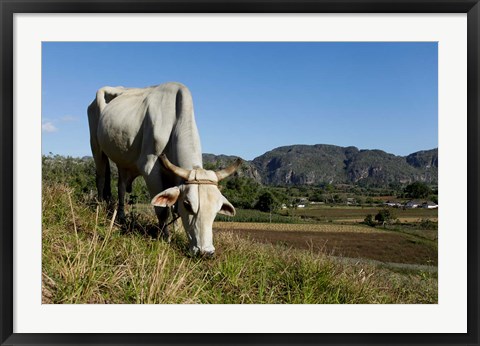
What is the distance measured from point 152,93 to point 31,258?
349 cm

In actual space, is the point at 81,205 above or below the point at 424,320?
above

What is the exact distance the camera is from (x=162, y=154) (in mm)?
4812

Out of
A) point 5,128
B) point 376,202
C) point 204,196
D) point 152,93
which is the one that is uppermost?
point 152,93

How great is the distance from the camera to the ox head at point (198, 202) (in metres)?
4.48

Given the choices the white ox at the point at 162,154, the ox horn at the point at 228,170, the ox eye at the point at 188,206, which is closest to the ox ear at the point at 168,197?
the white ox at the point at 162,154

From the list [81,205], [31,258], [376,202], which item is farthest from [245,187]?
[31,258]

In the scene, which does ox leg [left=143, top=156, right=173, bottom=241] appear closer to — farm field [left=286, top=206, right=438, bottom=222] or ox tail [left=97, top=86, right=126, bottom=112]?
ox tail [left=97, top=86, right=126, bottom=112]

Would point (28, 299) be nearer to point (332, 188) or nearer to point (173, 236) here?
point (173, 236)

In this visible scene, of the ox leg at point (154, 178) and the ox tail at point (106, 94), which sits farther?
the ox tail at point (106, 94)

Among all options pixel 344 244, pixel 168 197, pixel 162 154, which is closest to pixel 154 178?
pixel 162 154

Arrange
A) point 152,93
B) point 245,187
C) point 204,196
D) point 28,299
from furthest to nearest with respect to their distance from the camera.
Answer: point 245,187, point 152,93, point 204,196, point 28,299

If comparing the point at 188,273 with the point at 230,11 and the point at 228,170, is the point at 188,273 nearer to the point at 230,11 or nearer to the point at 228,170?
the point at 228,170

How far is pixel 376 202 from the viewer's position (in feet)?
111

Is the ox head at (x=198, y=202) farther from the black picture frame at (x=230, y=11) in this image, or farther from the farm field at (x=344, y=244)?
the farm field at (x=344, y=244)
